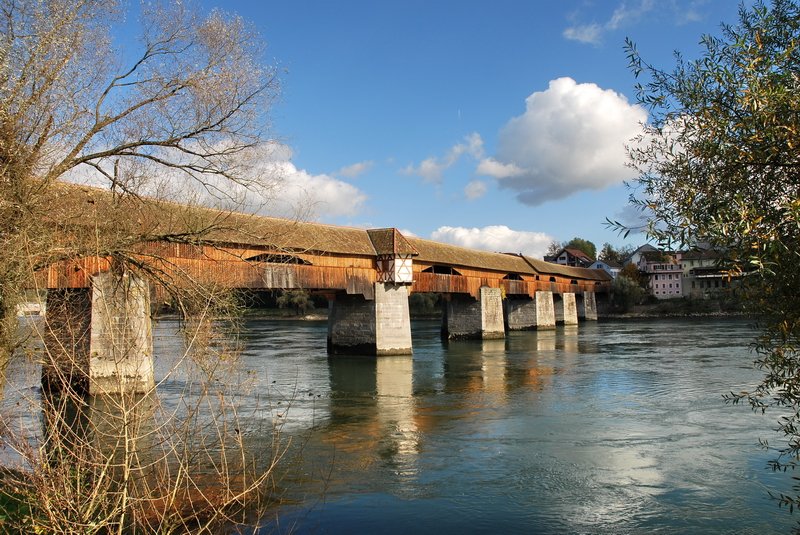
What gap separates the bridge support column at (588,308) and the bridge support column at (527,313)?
12709mm

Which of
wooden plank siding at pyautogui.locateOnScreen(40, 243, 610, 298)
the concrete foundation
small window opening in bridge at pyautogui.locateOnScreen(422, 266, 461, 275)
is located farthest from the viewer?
the concrete foundation

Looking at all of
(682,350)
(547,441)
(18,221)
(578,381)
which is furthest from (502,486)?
(682,350)

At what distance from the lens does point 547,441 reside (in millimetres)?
8938

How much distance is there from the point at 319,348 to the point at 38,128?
22.1 meters

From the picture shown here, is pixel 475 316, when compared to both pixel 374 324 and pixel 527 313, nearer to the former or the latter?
pixel 527 313

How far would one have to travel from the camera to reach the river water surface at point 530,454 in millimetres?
5785

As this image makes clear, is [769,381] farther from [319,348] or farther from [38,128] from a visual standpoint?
[319,348]

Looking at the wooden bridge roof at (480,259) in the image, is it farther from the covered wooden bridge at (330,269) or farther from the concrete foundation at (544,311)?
the concrete foundation at (544,311)

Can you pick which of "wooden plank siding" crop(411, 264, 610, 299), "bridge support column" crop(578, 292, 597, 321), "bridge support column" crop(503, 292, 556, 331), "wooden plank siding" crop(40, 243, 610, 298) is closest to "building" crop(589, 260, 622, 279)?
"bridge support column" crop(578, 292, 597, 321)

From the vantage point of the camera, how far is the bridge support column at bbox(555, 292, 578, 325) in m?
44.9

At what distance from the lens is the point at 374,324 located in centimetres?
2252

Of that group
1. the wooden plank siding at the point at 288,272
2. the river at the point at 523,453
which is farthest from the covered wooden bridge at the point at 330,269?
the river at the point at 523,453

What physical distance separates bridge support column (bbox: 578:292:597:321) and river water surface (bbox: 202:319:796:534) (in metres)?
34.5

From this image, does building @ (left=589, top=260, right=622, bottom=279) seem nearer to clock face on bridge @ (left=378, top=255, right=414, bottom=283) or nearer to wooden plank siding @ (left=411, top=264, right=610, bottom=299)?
wooden plank siding @ (left=411, top=264, right=610, bottom=299)
